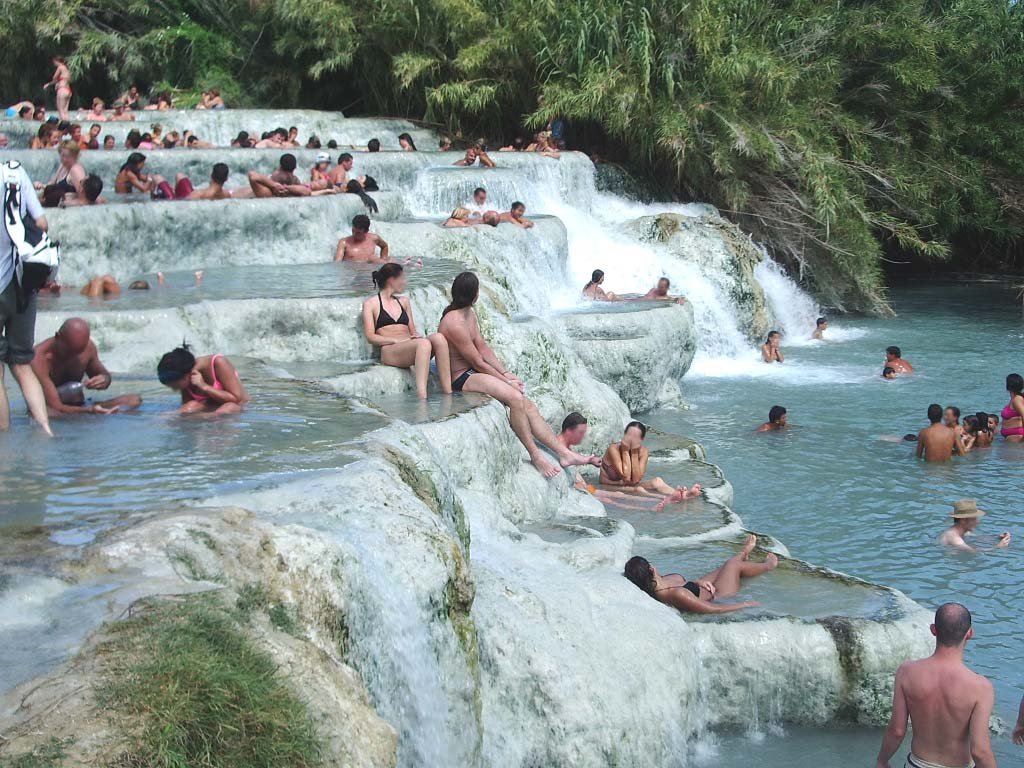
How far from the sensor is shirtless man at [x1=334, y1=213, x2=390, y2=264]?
12969 mm

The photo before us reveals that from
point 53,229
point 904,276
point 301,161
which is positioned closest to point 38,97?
point 301,161

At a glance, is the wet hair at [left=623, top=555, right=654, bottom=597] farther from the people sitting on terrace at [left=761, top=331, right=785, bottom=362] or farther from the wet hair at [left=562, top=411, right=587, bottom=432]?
the people sitting on terrace at [left=761, top=331, right=785, bottom=362]

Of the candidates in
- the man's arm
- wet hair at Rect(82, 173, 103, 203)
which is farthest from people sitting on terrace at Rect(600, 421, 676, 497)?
wet hair at Rect(82, 173, 103, 203)

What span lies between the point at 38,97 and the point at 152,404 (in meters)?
19.4

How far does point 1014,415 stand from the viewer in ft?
41.5

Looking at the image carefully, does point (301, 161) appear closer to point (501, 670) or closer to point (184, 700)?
point (501, 670)

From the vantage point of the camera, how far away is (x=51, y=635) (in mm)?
4016

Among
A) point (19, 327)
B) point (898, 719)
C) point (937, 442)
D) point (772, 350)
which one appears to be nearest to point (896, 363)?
point (772, 350)

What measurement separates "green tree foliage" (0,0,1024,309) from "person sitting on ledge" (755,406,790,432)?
808 centimetres

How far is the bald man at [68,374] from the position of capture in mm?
7301

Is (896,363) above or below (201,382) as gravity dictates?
below

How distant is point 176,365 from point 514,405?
2836 mm

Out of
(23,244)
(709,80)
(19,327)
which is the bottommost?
(19,327)

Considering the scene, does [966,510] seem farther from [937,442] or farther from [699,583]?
[699,583]
